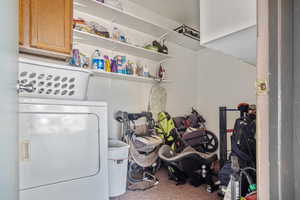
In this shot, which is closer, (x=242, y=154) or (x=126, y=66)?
(x=242, y=154)

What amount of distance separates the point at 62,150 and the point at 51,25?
1.03 m

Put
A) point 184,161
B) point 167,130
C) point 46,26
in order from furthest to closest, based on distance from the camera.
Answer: point 167,130 < point 184,161 < point 46,26

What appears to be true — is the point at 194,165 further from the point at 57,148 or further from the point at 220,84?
the point at 220,84

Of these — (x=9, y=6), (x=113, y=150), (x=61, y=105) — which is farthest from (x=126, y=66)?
(x=9, y=6)

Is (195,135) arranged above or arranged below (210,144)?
above

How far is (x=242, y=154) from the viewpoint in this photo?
1511mm

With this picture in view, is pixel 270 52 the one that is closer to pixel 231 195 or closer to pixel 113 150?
pixel 231 195

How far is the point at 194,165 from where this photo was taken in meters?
2.23

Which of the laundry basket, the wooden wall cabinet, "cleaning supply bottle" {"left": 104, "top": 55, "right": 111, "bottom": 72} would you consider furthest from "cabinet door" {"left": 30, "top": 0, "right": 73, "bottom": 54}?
"cleaning supply bottle" {"left": 104, "top": 55, "right": 111, "bottom": 72}

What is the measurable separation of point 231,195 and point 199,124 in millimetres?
2453

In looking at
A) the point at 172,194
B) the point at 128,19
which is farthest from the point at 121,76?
the point at 172,194

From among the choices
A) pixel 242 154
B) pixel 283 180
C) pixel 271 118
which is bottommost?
pixel 242 154

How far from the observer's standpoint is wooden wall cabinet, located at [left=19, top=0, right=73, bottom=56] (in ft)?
4.29

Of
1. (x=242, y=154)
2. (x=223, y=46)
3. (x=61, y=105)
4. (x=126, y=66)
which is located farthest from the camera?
→ (x=126, y=66)
